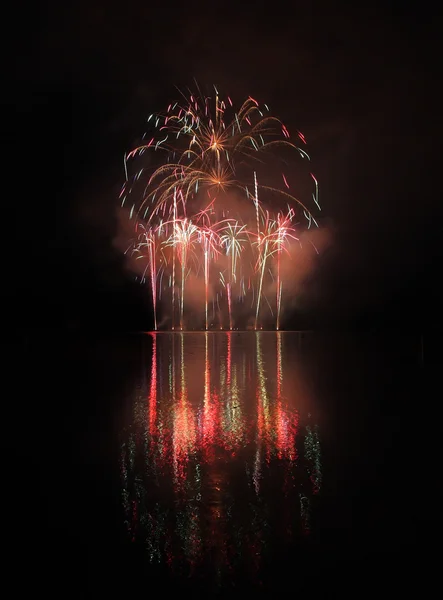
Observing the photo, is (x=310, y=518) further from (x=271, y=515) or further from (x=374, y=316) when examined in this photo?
(x=374, y=316)

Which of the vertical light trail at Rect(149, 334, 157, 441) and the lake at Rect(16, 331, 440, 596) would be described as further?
the vertical light trail at Rect(149, 334, 157, 441)

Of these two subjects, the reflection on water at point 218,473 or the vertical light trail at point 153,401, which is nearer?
the reflection on water at point 218,473

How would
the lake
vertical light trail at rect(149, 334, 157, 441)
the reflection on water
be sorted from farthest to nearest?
vertical light trail at rect(149, 334, 157, 441)
the reflection on water
the lake

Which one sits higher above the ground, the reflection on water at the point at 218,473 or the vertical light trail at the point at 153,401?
the vertical light trail at the point at 153,401

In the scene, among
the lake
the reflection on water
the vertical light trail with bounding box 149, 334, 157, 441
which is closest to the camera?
the lake

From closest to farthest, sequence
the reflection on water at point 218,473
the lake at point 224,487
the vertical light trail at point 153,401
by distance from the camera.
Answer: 1. the lake at point 224,487
2. the reflection on water at point 218,473
3. the vertical light trail at point 153,401

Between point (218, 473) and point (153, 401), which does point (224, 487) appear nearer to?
point (218, 473)

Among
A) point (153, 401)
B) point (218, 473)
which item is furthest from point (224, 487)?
point (153, 401)
